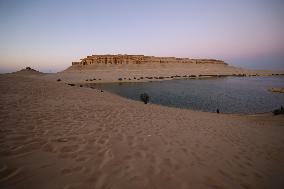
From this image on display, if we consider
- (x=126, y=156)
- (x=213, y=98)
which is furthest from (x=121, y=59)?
(x=126, y=156)

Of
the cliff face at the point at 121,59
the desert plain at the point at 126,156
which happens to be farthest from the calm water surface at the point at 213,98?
the cliff face at the point at 121,59

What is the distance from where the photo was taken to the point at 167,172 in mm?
4258

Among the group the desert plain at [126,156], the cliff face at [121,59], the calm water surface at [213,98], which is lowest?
the calm water surface at [213,98]

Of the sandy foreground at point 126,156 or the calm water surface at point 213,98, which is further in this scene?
the calm water surface at point 213,98

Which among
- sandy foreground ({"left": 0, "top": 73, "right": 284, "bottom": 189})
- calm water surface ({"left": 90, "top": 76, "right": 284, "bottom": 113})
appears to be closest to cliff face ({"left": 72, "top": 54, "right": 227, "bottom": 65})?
calm water surface ({"left": 90, "top": 76, "right": 284, "bottom": 113})

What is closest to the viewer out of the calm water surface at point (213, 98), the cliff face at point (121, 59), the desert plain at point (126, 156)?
the desert plain at point (126, 156)

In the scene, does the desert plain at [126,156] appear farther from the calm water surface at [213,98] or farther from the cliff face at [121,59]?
the cliff face at [121,59]

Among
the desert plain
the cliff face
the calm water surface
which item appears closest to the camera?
the desert plain

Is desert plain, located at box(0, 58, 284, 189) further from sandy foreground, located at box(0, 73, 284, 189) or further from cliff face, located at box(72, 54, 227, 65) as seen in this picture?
cliff face, located at box(72, 54, 227, 65)

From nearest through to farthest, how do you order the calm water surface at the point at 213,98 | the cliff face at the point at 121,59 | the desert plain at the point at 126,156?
1. the desert plain at the point at 126,156
2. the calm water surface at the point at 213,98
3. the cliff face at the point at 121,59

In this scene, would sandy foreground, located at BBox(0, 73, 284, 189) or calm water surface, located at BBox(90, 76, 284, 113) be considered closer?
sandy foreground, located at BBox(0, 73, 284, 189)

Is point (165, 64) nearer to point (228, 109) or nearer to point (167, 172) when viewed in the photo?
point (228, 109)

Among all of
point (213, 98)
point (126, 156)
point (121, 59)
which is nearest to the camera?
point (126, 156)

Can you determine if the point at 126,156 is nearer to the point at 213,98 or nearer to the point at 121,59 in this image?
the point at 213,98
